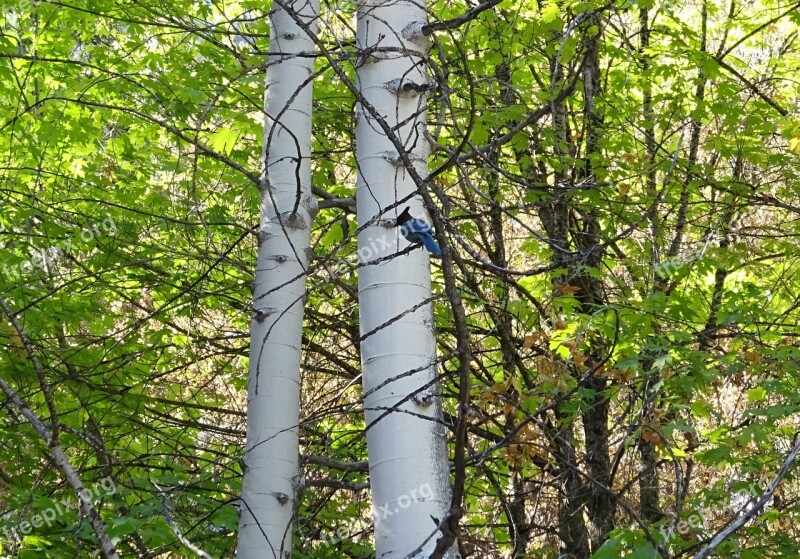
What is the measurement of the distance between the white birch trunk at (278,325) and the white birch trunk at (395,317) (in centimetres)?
36

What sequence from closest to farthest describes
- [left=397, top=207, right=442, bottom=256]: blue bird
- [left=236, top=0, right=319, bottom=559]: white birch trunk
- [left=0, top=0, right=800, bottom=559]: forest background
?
1. [left=397, top=207, right=442, bottom=256]: blue bird
2. [left=236, top=0, right=319, bottom=559]: white birch trunk
3. [left=0, top=0, right=800, bottom=559]: forest background

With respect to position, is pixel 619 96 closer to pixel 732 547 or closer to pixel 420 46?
pixel 732 547

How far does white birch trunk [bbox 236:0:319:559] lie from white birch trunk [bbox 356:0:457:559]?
1.17 ft

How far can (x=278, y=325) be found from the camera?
8.86 ft

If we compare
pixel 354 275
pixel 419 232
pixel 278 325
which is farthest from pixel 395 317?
pixel 354 275

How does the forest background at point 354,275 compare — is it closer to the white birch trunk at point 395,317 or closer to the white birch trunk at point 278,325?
the white birch trunk at point 278,325

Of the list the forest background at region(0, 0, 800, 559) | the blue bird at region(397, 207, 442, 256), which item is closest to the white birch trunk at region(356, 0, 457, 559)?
the blue bird at region(397, 207, 442, 256)

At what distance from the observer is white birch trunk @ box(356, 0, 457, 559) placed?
5.98 ft

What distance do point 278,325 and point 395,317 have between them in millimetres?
1100

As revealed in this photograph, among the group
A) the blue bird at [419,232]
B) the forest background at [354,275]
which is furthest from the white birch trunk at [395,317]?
the forest background at [354,275]

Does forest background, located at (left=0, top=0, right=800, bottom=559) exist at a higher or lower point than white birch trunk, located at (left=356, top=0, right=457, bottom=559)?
higher

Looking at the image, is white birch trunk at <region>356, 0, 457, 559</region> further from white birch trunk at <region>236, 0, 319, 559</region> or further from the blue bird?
white birch trunk at <region>236, 0, 319, 559</region>

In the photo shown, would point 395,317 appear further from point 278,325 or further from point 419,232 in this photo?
point 278,325

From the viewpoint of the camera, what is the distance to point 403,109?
2.16 m
